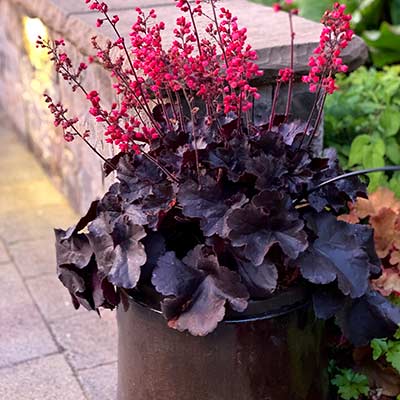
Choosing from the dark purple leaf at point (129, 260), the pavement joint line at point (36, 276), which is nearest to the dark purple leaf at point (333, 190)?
the dark purple leaf at point (129, 260)

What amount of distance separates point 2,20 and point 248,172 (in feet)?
11.6

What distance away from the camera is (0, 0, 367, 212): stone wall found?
112 inches

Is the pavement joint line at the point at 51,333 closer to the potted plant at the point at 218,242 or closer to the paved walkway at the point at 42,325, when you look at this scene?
the paved walkway at the point at 42,325

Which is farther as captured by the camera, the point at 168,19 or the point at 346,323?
the point at 168,19

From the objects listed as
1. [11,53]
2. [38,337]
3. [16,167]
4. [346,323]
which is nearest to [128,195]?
[346,323]

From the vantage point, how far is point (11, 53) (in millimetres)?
4984

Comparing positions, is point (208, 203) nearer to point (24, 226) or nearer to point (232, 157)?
point (232, 157)

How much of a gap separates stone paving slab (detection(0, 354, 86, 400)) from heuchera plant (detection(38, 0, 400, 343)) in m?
0.60

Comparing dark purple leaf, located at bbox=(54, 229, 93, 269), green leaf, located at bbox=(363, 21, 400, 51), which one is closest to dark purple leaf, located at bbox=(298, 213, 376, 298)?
dark purple leaf, located at bbox=(54, 229, 93, 269)

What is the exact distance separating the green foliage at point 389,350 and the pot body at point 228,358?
11.5 inches

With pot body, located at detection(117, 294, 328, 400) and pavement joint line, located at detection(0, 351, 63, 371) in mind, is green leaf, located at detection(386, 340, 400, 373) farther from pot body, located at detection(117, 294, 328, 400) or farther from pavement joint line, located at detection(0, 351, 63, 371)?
pavement joint line, located at detection(0, 351, 63, 371)

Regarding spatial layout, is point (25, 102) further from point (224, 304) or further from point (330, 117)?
point (224, 304)

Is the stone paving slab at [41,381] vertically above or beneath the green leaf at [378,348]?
beneath

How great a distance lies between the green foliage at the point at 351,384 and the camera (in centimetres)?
250
